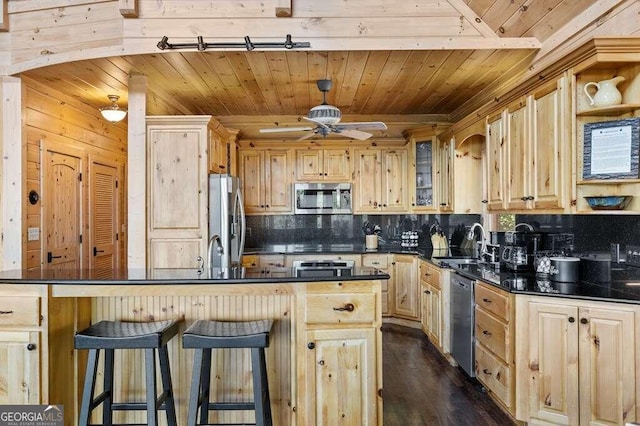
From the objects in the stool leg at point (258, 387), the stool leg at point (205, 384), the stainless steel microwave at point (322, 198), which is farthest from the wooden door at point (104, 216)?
the stool leg at point (258, 387)

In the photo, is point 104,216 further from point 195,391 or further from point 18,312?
point 195,391

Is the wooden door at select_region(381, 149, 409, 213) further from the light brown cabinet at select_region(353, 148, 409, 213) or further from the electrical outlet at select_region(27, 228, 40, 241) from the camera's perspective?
the electrical outlet at select_region(27, 228, 40, 241)

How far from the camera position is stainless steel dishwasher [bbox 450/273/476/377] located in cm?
310

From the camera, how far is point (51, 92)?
367 centimetres

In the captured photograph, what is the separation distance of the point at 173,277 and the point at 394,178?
370 cm

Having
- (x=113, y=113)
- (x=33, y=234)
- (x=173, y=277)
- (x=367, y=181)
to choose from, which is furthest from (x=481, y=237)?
(x=33, y=234)

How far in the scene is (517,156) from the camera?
3074 mm

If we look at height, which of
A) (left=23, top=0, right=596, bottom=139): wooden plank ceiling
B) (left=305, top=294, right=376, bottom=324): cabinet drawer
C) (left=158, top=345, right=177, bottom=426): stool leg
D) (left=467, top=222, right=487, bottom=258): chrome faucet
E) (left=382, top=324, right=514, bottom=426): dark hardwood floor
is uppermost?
(left=23, top=0, right=596, bottom=139): wooden plank ceiling

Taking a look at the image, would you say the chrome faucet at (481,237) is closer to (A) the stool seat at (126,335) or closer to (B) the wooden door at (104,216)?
(A) the stool seat at (126,335)

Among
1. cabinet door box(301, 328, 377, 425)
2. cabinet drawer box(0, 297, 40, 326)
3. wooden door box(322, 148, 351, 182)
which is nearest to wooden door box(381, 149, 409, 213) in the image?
wooden door box(322, 148, 351, 182)

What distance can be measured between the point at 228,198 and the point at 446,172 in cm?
262

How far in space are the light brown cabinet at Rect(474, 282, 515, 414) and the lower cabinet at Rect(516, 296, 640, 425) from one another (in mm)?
63

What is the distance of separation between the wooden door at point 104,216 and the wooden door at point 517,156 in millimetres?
4343

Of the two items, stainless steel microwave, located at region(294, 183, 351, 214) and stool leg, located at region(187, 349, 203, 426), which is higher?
stainless steel microwave, located at region(294, 183, 351, 214)
